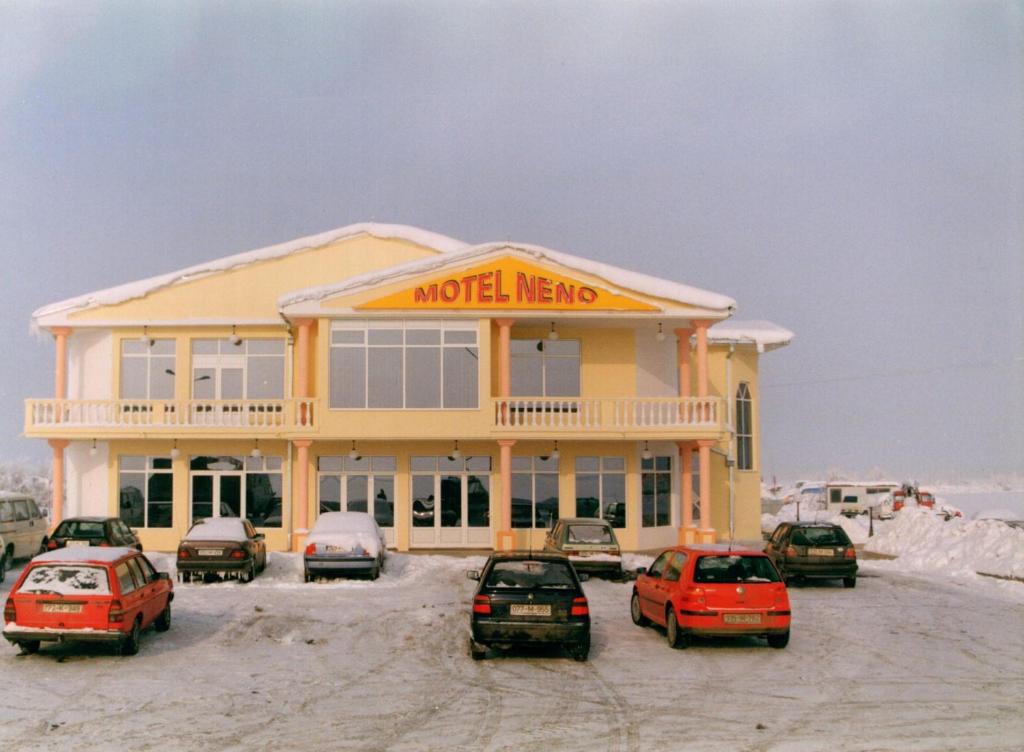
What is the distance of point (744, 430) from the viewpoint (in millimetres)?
32625

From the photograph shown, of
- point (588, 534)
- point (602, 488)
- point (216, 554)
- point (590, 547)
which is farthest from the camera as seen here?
point (602, 488)

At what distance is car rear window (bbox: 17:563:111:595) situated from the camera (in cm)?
1283

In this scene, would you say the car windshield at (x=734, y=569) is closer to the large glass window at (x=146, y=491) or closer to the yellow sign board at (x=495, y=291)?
the yellow sign board at (x=495, y=291)

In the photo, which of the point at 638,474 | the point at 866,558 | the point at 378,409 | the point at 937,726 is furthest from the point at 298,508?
the point at 937,726

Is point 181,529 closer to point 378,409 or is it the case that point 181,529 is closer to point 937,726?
point 378,409

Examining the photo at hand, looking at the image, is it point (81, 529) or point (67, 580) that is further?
point (81, 529)

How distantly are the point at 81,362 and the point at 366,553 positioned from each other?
13553mm

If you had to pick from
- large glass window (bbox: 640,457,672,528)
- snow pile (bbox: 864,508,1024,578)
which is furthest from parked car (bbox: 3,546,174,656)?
snow pile (bbox: 864,508,1024,578)

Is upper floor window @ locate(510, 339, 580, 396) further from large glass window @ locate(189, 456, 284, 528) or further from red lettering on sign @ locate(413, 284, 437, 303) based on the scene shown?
large glass window @ locate(189, 456, 284, 528)

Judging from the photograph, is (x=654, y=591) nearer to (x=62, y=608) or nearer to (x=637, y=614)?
(x=637, y=614)

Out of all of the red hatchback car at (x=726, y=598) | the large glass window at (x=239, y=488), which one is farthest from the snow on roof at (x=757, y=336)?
the red hatchback car at (x=726, y=598)

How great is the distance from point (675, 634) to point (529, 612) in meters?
2.32

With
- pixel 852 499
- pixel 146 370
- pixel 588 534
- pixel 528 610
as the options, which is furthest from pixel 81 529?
pixel 852 499

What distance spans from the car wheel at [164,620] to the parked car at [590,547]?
8560 millimetres
